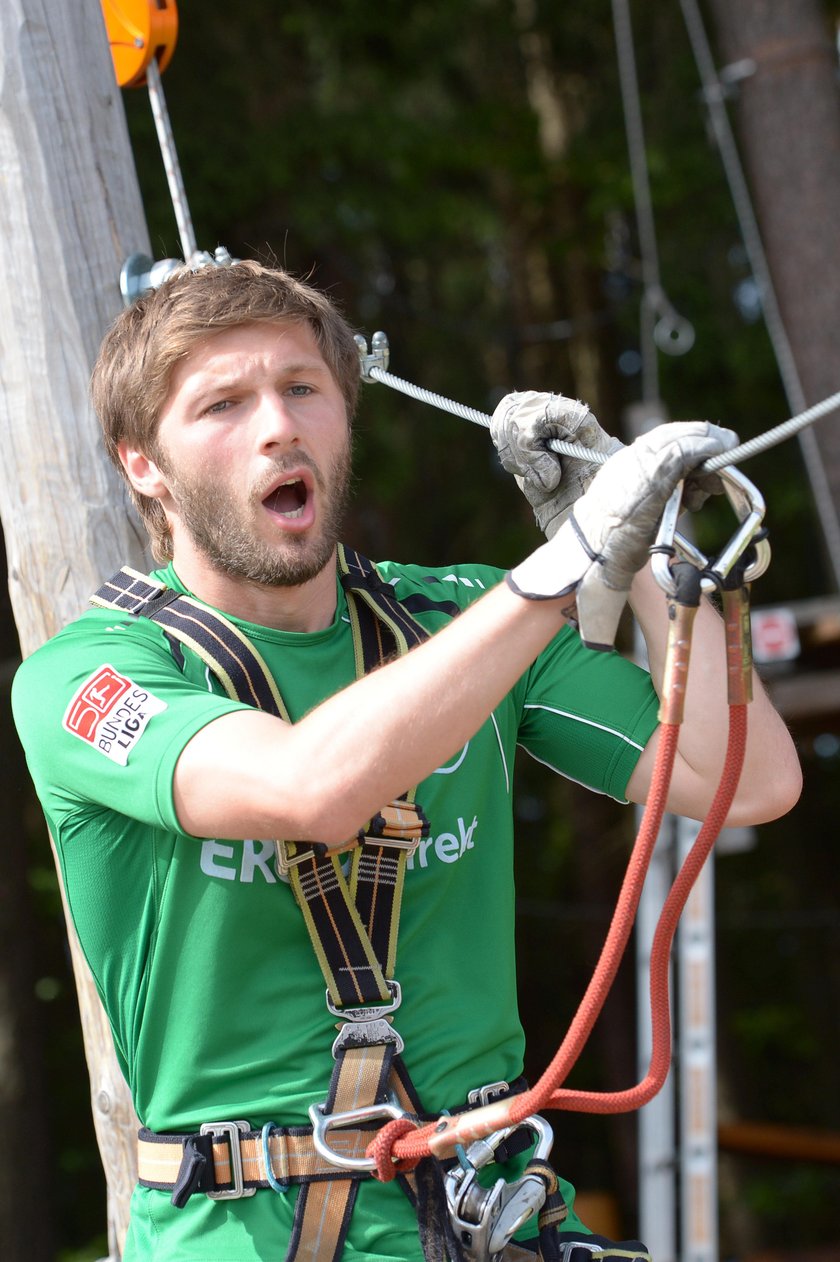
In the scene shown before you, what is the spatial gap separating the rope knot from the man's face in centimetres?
72

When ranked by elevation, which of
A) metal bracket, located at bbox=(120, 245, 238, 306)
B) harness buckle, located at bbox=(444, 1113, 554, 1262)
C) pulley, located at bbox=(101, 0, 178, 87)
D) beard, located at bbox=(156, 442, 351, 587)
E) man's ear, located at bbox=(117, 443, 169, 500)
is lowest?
harness buckle, located at bbox=(444, 1113, 554, 1262)

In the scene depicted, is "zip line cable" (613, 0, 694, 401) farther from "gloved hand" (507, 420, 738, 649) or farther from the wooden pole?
"gloved hand" (507, 420, 738, 649)

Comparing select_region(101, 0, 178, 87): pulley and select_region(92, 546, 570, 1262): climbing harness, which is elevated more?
select_region(101, 0, 178, 87): pulley

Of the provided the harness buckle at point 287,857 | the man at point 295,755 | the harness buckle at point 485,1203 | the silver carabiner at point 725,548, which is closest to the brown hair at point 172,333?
the man at point 295,755

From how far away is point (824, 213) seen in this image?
659cm

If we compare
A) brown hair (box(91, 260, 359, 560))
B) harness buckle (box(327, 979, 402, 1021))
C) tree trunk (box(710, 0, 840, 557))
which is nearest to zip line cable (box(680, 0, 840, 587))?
tree trunk (box(710, 0, 840, 557))

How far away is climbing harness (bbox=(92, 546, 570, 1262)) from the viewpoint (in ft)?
6.16

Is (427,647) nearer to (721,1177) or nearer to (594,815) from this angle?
(594,815)

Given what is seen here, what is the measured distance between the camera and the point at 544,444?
2.16 m

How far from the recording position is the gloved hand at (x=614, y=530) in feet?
5.45

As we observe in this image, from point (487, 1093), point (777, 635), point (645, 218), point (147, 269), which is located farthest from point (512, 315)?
point (487, 1093)

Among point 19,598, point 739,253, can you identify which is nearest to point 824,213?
point 739,253

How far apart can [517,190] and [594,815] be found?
4.26 metres

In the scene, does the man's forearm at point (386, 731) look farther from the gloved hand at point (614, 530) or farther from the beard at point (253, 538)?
the beard at point (253, 538)
